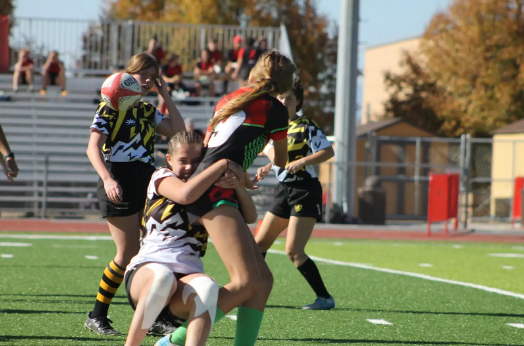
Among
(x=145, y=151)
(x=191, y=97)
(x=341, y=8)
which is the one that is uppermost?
(x=341, y=8)

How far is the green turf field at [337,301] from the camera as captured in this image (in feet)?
17.9

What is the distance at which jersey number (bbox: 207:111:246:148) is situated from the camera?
4191 millimetres

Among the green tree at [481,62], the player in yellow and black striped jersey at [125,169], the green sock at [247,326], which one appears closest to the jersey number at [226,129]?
the green sock at [247,326]

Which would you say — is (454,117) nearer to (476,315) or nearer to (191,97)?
(191,97)

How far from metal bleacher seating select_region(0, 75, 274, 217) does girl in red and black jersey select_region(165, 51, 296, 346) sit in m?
13.8

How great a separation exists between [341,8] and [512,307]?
1404 centimetres

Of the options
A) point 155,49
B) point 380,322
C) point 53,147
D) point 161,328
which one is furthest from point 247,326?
point 53,147

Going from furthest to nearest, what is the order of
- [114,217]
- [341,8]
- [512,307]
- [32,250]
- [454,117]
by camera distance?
[454,117], [341,8], [32,250], [512,307], [114,217]

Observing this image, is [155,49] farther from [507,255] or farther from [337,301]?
[337,301]

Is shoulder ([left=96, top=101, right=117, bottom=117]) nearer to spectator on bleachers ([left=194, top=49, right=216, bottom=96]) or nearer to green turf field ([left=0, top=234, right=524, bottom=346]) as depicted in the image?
green turf field ([left=0, top=234, right=524, bottom=346])

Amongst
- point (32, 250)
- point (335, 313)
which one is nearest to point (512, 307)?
point (335, 313)

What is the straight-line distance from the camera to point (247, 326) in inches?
162

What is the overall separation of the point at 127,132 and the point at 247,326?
1846mm

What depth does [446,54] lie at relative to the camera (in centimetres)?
3512
